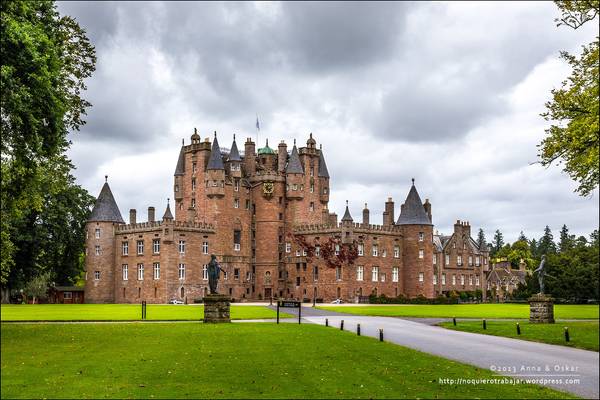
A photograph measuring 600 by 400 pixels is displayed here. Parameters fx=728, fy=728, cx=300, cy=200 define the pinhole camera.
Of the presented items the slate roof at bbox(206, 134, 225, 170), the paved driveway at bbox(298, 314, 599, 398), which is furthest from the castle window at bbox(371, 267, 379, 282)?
the paved driveway at bbox(298, 314, 599, 398)

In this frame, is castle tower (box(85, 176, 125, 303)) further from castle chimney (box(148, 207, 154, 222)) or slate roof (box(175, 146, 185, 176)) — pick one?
slate roof (box(175, 146, 185, 176))

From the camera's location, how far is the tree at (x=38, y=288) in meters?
79.7

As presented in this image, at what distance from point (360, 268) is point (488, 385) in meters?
76.1

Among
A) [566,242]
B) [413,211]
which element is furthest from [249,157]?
[566,242]

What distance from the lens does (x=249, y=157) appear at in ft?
334

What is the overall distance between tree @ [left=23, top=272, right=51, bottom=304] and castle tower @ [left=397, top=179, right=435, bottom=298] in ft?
150

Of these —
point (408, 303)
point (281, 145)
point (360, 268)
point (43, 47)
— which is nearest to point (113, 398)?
point (43, 47)

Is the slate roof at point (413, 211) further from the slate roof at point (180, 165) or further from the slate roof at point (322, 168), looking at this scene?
the slate roof at point (180, 165)

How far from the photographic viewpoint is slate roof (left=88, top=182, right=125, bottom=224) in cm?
9294

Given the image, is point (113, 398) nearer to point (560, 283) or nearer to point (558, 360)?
point (558, 360)

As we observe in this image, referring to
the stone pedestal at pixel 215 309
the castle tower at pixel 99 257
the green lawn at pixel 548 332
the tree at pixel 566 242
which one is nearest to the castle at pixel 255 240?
the castle tower at pixel 99 257

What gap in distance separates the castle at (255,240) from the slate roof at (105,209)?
14 centimetres

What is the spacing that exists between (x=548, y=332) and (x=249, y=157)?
7267cm

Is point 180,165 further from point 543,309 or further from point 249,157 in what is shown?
point 543,309
